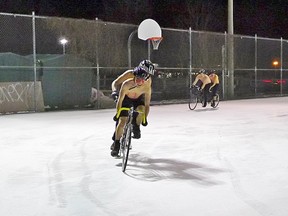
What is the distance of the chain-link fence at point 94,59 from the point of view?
18.1m

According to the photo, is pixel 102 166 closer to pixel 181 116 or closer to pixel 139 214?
pixel 139 214

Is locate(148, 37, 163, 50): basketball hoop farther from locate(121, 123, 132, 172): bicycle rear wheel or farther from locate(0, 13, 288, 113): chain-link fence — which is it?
locate(121, 123, 132, 172): bicycle rear wheel

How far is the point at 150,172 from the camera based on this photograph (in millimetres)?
7176

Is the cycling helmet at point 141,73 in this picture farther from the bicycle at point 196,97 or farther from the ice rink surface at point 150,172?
the bicycle at point 196,97

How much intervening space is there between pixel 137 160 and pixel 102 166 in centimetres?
78

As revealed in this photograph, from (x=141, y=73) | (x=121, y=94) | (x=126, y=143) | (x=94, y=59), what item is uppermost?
(x=94, y=59)

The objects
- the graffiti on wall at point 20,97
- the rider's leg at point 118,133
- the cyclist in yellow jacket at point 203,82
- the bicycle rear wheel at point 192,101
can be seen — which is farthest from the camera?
the cyclist in yellow jacket at point 203,82

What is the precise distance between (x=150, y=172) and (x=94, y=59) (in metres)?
14.3

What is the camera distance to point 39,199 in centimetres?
562

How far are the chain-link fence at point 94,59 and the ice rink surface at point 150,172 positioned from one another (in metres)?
5.42

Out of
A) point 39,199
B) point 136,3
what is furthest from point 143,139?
point 136,3

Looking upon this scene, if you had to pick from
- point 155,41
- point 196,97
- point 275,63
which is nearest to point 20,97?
point 196,97

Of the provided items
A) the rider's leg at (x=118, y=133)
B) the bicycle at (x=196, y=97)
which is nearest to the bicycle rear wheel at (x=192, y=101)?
the bicycle at (x=196, y=97)

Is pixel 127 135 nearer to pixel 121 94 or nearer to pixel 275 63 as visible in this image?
pixel 121 94
